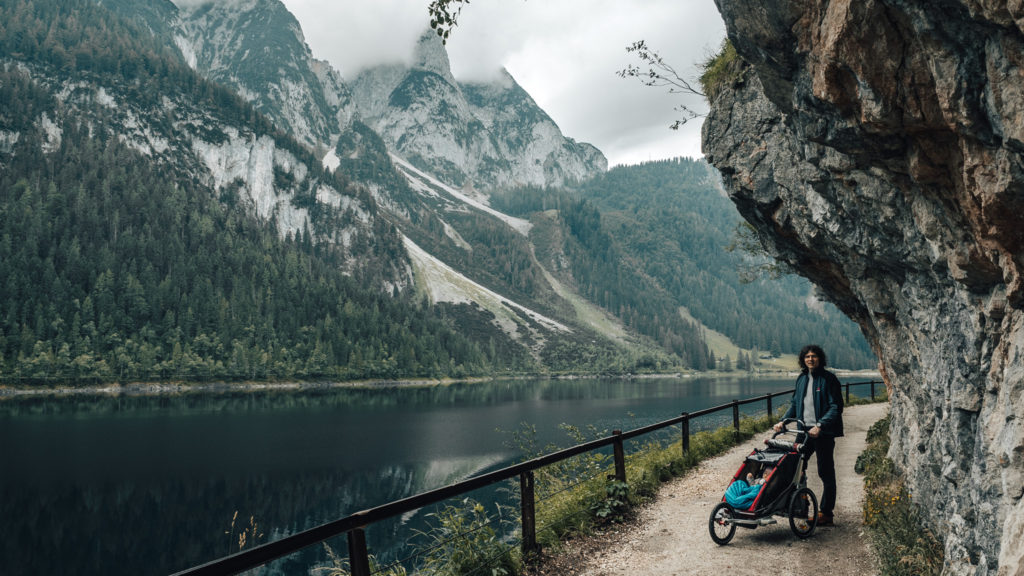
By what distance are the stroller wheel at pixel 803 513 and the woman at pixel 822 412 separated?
391 mm

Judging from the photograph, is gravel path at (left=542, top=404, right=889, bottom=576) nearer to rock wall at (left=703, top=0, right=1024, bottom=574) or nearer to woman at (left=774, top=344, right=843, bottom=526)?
woman at (left=774, top=344, right=843, bottom=526)

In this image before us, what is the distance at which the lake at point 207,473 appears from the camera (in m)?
22.0

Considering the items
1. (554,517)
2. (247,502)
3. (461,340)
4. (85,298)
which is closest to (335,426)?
(247,502)

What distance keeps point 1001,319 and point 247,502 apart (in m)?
29.8

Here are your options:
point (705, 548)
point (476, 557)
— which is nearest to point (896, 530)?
point (705, 548)

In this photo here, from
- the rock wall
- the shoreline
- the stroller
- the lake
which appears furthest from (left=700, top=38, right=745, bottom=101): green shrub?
the shoreline

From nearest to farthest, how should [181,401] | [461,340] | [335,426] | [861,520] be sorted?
[861,520] < [335,426] < [181,401] < [461,340]

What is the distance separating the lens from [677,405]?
249 ft

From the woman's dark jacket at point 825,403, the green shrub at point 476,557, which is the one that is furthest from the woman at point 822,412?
the green shrub at point 476,557

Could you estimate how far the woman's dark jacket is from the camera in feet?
27.8

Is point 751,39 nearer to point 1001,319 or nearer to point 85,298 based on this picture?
point 1001,319

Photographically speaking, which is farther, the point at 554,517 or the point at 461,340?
the point at 461,340

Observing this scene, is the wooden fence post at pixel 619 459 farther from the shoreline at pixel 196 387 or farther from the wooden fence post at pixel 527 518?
the shoreline at pixel 196 387

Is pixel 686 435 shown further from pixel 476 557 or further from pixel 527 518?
pixel 476 557
